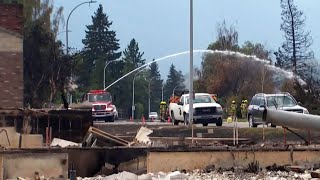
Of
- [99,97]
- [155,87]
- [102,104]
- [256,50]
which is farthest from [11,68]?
[155,87]

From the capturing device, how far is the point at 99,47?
133875 millimetres

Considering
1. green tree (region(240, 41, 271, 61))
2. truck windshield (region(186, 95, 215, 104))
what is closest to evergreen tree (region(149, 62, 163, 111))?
green tree (region(240, 41, 271, 61))

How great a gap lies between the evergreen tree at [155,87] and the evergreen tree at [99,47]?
2165cm

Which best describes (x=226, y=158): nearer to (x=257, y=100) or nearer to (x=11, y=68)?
(x=257, y=100)

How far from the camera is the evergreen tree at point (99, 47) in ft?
424

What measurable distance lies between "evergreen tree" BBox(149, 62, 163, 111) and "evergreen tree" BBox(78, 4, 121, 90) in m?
21.6

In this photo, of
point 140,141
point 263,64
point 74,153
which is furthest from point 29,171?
point 263,64

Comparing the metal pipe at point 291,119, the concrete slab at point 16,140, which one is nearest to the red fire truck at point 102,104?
the concrete slab at point 16,140

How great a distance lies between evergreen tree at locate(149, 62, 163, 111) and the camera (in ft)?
529

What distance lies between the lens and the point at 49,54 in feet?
191

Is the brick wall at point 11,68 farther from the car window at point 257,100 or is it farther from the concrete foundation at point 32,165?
the concrete foundation at point 32,165

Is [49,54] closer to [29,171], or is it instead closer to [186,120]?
A: [186,120]

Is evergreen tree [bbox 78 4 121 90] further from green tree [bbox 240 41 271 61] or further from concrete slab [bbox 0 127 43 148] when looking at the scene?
concrete slab [bbox 0 127 43 148]

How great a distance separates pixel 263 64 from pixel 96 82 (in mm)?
43939
